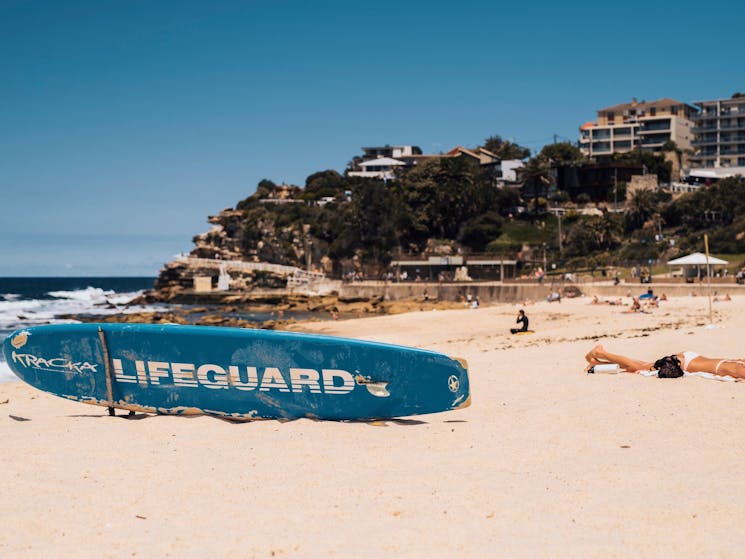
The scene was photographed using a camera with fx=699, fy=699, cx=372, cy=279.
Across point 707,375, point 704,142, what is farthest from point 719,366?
point 704,142

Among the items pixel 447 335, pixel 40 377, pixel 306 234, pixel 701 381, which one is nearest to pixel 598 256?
pixel 306 234

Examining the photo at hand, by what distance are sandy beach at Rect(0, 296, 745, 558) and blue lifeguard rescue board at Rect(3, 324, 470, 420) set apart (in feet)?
0.82

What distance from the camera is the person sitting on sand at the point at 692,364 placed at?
29.9 feet

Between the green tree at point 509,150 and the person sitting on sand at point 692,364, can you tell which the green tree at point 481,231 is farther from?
the person sitting on sand at point 692,364

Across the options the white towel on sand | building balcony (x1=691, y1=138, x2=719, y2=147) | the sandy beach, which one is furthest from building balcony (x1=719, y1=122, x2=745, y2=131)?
the sandy beach

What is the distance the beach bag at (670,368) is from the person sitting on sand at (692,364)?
0.58 ft

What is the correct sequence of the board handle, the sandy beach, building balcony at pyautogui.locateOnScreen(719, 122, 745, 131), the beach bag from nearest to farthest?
1. the sandy beach
2. the board handle
3. the beach bag
4. building balcony at pyautogui.locateOnScreen(719, 122, 745, 131)

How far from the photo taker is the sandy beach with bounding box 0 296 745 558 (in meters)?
4.24

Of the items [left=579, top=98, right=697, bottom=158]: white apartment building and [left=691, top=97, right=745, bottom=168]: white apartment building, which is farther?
[left=579, top=98, right=697, bottom=158]: white apartment building

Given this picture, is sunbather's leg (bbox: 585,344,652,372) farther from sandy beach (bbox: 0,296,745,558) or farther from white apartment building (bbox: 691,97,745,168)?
white apartment building (bbox: 691,97,745,168)

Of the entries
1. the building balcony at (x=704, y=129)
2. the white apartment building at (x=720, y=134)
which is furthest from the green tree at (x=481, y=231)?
the building balcony at (x=704, y=129)

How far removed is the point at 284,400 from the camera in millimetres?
7281

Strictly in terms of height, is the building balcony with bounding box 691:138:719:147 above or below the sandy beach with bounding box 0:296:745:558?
above

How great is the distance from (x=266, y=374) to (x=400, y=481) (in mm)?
2447
